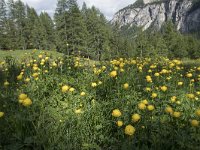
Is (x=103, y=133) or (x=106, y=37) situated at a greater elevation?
(x=106, y=37)

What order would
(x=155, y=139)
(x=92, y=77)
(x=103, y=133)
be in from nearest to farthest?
(x=155, y=139)
(x=103, y=133)
(x=92, y=77)

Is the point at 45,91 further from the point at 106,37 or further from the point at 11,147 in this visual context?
the point at 106,37

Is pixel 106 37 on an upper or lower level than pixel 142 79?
upper

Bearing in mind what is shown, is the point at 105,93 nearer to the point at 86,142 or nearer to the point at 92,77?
the point at 92,77

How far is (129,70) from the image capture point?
6051mm

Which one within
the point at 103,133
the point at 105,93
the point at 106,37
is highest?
the point at 106,37

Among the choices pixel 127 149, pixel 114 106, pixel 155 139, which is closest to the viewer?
pixel 127 149

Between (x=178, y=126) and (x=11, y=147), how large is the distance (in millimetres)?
1943

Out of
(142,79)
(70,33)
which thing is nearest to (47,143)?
(142,79)

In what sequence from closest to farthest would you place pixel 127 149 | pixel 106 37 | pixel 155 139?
pixel 127 149
pixel 155 139
pixel 106 37

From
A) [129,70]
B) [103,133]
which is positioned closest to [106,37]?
[129,70]

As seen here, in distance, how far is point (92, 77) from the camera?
17.2ft

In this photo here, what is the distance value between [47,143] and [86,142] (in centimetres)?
48

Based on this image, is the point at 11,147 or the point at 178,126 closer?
the point at 11,147
